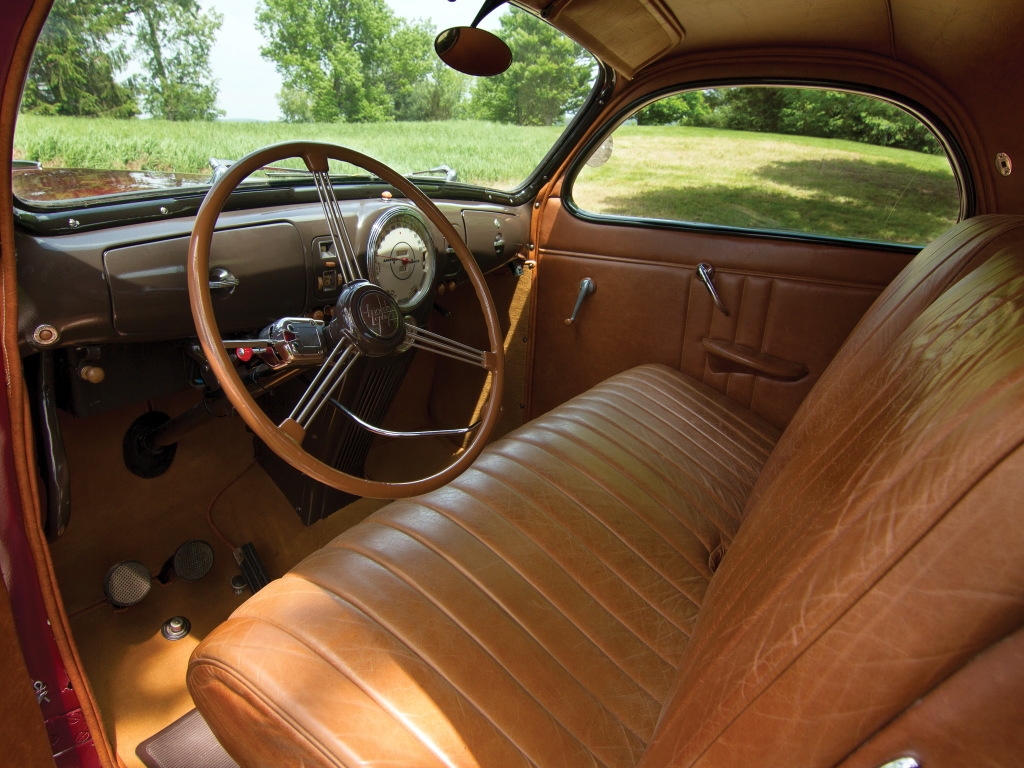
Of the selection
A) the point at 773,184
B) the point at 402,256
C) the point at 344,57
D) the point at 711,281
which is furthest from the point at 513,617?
the point at 773,184

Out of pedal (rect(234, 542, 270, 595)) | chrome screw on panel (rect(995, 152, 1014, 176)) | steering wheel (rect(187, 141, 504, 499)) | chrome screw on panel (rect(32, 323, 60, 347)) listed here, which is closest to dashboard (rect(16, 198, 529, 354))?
chrome screw on panel (rect(32, 323, 60, 347))

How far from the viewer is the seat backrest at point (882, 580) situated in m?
0.44

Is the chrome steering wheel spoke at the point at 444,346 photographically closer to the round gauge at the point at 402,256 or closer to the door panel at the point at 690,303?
the round gauge at the point at 402,256

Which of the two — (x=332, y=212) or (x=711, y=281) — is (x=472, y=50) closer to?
(x=332, y=212)

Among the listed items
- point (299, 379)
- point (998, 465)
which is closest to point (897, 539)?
point (998, 465)

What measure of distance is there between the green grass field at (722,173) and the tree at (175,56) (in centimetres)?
29

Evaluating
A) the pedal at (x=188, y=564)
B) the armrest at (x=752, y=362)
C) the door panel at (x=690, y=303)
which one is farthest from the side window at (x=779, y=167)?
the pedal at (x=188, y=564)

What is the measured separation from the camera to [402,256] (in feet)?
5.74

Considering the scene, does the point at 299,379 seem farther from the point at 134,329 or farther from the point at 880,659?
the point at 880,659

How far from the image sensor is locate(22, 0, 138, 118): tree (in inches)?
43.6

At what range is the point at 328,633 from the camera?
0.94 metres

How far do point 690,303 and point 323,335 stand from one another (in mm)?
1370

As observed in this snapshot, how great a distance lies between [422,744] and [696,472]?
0.96 m

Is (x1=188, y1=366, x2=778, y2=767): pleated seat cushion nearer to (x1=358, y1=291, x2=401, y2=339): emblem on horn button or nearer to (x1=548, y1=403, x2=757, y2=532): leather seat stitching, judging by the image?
(x1=548, y1=403, x2=757, y2=532): leather seat stitching
